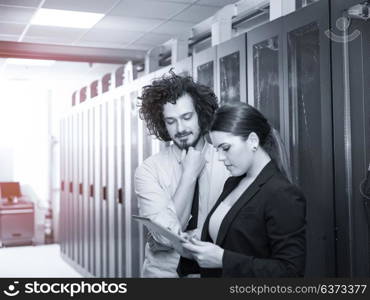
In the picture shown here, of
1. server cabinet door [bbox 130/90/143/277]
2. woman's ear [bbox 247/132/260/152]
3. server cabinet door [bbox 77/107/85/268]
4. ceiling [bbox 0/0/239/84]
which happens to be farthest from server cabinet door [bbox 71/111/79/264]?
woman's ear [bbox 247/132/260/152]

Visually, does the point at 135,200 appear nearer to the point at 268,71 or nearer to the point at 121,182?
the point at 121,182

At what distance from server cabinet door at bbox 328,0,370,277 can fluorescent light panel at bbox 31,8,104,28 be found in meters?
3.61

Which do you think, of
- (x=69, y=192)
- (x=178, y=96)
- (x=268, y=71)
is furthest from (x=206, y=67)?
(x=69, y=192)

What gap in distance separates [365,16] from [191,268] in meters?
1.12

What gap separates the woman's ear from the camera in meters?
1.59

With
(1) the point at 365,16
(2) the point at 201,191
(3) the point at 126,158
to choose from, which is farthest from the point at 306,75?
(3) the point at 126,158

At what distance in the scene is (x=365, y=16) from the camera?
1.73 metres

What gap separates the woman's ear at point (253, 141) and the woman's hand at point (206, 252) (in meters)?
0.34

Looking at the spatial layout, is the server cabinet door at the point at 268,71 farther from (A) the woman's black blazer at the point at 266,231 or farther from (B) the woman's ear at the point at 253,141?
(A) the woman's black blazer at the point at 266,231

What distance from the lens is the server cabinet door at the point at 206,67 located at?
2658 millimetres

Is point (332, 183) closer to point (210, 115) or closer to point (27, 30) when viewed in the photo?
point (210, 115)

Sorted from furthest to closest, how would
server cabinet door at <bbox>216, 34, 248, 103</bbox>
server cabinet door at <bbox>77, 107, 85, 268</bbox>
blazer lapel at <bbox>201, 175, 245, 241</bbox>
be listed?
server cabinet door at <bbox>77, 107, 85, 268</bbox>, server cabinet door at <bbox>216, 34, 248, 103</bbox>, blazer lapel at <bbox>201, 175, 245, 241</bbox>

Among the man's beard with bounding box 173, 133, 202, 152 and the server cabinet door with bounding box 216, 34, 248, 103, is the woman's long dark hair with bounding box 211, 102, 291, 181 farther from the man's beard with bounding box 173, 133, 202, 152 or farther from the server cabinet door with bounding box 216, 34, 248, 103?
the server cabinet door with bounding box 216, 34, 248, 103

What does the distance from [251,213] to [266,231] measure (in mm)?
71
